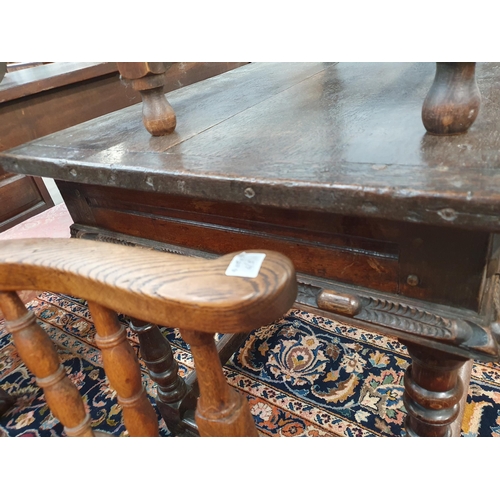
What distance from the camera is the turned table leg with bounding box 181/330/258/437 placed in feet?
1.16

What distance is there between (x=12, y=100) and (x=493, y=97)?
6.74 feet

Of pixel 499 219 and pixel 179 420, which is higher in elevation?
pixel 499 219

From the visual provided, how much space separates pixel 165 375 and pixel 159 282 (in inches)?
33.7

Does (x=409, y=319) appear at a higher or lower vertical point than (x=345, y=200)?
lower

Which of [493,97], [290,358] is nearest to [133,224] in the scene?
[493,97]

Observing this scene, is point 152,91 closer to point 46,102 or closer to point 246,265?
point 246,265

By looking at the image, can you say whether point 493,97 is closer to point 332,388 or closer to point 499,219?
point 499,219

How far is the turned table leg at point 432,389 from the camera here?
647 millimetres

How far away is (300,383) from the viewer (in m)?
1.36

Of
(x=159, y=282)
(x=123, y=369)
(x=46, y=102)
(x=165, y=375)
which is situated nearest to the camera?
(x=159, y=282)

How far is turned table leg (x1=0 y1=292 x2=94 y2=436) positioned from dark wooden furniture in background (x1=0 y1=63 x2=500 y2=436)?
11.8 inches

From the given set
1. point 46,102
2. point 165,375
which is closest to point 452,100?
point 165,375

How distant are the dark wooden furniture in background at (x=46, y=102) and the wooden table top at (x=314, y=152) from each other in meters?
1.14

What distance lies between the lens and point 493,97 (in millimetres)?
709
